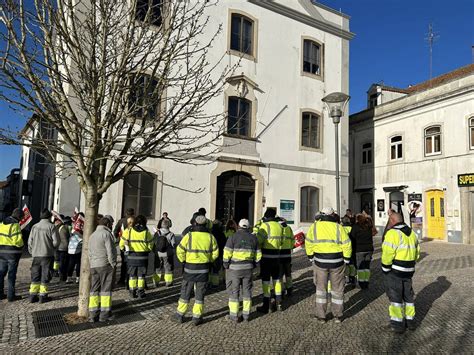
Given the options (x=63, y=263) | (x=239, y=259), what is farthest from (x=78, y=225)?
(x=239, y=259)

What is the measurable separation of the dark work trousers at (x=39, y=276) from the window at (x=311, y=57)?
14284mm

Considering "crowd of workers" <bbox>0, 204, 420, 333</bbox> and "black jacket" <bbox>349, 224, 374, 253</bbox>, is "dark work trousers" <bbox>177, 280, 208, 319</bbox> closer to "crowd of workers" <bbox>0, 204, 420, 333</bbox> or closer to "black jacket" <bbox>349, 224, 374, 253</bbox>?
"crowd of workers" <bbox>0, 204, 420, 333</bbox>

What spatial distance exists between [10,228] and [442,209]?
19.5 meters

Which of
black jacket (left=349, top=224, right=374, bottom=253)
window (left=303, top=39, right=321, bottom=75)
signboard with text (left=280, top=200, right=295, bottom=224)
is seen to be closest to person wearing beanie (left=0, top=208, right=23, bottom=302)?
black jacket (left=349, top=224, right=374, bottom=253)

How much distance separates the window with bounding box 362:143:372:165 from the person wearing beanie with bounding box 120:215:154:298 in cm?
1980

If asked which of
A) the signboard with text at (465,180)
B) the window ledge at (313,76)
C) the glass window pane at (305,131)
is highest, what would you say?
the window ledge at (313,76)

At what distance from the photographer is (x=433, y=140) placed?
20703 millimetres

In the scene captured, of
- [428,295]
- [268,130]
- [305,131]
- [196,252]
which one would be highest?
[305,131]

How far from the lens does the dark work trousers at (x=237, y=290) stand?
646cm

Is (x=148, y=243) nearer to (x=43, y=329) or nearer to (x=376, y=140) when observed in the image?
(x=43, y=329)

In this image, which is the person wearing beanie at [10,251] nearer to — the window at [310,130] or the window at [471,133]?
the window at [310,130]

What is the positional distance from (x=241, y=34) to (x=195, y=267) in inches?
494

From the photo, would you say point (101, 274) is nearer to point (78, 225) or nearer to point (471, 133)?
point (78, 225)

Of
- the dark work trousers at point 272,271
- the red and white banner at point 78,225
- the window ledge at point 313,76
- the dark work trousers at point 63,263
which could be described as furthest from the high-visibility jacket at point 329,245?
the window ledge at point 313,76
